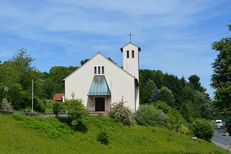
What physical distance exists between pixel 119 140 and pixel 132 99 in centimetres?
1393

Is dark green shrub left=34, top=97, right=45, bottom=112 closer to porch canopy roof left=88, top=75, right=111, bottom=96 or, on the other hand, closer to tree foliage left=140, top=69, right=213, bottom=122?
porch canopy roof left=88, top=75, right=111, bottom=96

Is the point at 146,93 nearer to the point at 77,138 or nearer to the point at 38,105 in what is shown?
the point at 38,105

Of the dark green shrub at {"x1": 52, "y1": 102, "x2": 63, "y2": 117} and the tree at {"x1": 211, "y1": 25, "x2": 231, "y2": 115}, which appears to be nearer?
the tree at {"x1": 211, "y1": 25, "x2": 231, "y2": 115}

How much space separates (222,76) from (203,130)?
70.3 ft

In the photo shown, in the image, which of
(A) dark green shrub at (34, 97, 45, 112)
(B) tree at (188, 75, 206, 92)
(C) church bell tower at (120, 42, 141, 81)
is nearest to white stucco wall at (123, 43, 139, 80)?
(C) church bell tower at (120, 42, 141, 81)

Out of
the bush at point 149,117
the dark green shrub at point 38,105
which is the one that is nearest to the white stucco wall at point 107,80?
the bush at point 149,117

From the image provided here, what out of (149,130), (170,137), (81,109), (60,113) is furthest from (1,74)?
(170,137)

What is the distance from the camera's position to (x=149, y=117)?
32938 millimetres

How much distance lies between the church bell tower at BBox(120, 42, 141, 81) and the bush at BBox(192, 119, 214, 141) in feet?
41.5

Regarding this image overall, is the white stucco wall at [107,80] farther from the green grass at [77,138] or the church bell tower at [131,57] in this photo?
the green grass at [77,138]

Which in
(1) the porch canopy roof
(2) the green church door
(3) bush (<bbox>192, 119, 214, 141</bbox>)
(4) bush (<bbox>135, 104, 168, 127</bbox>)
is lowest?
(3) bush (<bbox>192, 119, 214, 141</bbox>)

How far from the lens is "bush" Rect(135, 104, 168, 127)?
105ft

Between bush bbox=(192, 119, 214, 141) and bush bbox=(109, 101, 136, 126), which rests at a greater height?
bush bbox=(109, 101, 136, 126)

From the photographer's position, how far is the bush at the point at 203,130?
3966 centimetres
